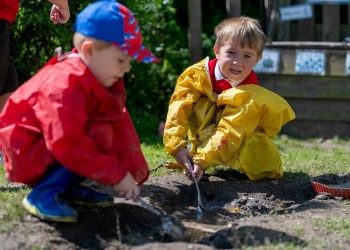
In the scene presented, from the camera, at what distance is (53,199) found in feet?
12.9

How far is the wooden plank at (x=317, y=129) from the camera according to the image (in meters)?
8.22

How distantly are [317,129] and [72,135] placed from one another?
5.00 m

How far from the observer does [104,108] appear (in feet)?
13.2

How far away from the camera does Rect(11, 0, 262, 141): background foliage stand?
7.23 metres

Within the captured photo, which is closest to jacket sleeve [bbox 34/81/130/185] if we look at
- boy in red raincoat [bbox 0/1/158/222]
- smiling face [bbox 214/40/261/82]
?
boy in red raincoat [bbox 0/1/158/222]

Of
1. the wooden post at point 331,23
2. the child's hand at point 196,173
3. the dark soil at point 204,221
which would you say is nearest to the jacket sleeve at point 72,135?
the dark soil at point 204,221

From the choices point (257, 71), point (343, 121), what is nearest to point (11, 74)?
point (257, 71)

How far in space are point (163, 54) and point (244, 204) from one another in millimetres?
4221

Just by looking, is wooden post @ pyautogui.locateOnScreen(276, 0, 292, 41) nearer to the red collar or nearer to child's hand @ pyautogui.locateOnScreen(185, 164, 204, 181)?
the red collar

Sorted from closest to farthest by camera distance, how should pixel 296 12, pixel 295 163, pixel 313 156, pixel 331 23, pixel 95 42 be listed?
pixel 95 42
pixel 295 163
pixel 313 156
pixel 296 12
pixel 331 23

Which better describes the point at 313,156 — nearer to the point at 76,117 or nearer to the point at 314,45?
the point at 314,45

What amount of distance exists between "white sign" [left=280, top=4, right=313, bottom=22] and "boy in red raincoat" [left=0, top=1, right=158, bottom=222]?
5065 millimetres

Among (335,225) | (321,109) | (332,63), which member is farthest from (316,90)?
(335,225)

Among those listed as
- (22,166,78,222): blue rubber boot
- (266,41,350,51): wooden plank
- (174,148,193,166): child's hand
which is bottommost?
(174,148,193,166): child's hand
